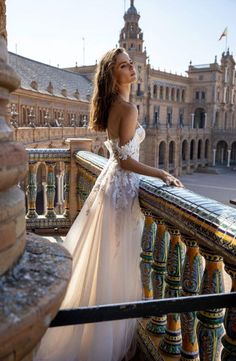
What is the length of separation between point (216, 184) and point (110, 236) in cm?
4632

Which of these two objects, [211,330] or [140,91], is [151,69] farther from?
[211,330]

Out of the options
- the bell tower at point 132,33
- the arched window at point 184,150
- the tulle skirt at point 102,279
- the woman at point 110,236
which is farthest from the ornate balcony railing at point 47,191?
the arched window at point 184,150

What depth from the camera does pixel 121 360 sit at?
2.86 metres

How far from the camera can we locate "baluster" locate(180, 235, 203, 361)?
2.17 m

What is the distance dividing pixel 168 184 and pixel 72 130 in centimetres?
2767

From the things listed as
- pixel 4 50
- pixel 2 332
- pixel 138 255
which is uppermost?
pixel 4 50

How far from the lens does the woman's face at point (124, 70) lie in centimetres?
315

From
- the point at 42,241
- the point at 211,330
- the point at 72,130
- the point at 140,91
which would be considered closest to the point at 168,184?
the point at 211,330

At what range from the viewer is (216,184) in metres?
47.9

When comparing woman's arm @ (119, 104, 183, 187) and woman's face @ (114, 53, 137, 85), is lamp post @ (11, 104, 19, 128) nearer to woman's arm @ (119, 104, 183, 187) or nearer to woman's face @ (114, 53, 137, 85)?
woman's face @ (114, 53, 137, 85)

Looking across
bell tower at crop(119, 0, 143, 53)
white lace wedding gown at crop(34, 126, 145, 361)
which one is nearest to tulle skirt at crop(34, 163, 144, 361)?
white lace wedding gown at crop(34, 126, 145, 361)

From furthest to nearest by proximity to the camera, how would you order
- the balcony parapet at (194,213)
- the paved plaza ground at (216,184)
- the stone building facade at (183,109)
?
the stone building facade at (183,109) < the paved plaza ground at (216,184) < the balcony parapet at (194,213)

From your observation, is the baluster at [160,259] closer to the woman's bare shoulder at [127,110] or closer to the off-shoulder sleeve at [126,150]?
the off-shoulder sleeve at [126,150]

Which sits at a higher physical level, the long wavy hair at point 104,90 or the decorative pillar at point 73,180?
the long wavy hair at point 104,90
